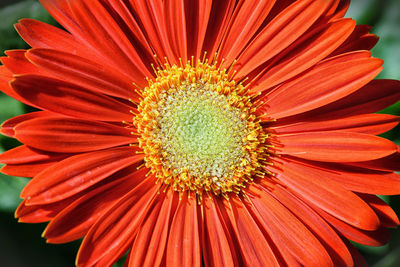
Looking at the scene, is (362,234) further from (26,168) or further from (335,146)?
(26,168)

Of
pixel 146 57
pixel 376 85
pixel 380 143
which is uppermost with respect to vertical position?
pixel 146 57

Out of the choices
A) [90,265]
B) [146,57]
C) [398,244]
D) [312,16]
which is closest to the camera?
[90,265]

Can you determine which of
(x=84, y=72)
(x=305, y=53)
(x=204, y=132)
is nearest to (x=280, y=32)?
(x=305, y=53)

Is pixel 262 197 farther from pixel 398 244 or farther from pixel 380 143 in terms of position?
pixel 398 244

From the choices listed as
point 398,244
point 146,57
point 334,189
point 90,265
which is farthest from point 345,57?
point 90,265

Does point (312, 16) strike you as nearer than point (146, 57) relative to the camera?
Yes
